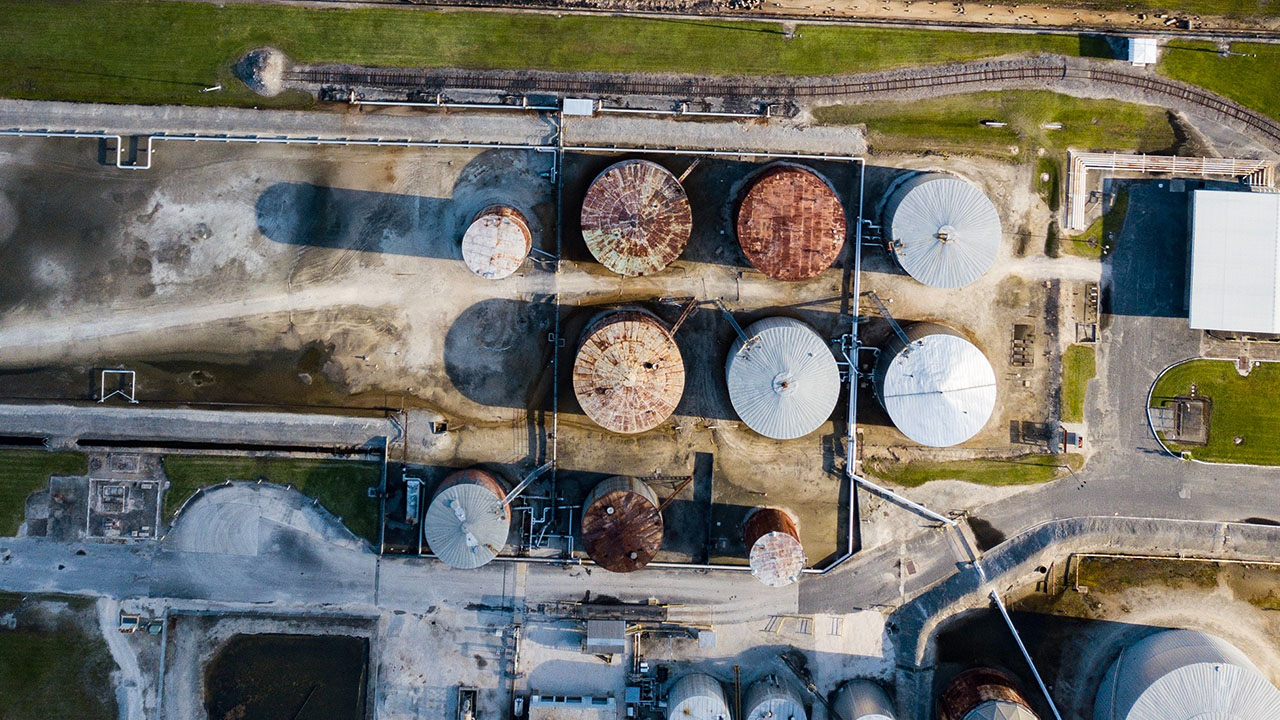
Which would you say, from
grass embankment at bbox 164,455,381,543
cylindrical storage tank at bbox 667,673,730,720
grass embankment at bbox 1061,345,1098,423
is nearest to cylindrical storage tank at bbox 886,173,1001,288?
grass embankment at bbox 1061,345,1098,423

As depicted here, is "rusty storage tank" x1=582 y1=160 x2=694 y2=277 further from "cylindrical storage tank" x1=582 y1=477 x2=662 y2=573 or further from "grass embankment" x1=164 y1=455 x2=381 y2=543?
"grass embankment" x1=164 y1=455 x2=381 y2=543

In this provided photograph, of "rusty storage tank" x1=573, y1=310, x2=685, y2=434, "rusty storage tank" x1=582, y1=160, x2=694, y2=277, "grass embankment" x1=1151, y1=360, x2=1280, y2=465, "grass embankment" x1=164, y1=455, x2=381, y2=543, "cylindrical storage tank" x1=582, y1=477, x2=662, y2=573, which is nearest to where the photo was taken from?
"rusty storage tank" x1=573, y1=310, x2=685, y2=434

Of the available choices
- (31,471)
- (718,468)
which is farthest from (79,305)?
(718,468)

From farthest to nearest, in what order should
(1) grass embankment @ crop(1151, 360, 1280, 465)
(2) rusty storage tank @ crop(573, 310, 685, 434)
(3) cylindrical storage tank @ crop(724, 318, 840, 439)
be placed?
(1) grass embankment @ crop(1151, 360, 1280, 465) < (3) cylindrical storage tank @ crop(724, 318, 840, 439) < (2) rusty storage tank @ crop(573, 310, 685, 434)

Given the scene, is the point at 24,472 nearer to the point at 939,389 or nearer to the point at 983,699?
the point at 939,389

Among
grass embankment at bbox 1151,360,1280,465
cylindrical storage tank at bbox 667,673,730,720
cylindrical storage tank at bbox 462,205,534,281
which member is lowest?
cylindrical storage tank at bbox 667,673,730,720

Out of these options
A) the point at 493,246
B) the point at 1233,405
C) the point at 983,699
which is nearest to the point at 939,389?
the point at 983,699
